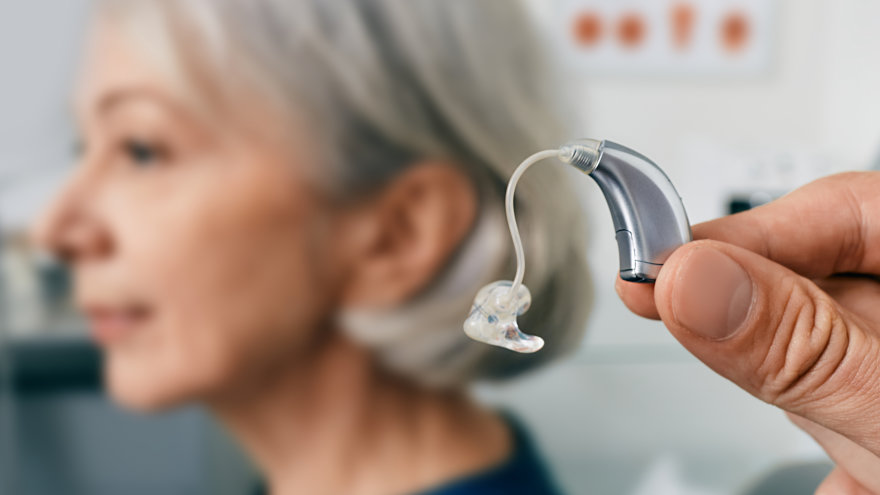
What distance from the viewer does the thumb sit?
230 millimetres

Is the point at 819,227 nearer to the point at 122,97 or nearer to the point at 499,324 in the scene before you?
the point at 499,324

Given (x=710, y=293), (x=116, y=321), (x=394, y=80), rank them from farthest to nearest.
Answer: (x=116, y=321) → (x=394, y=80) → (x=710, y=293)

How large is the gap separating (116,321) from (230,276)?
150 mm

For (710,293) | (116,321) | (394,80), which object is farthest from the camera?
(116,321)

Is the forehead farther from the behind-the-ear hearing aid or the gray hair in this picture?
the behind-the-ear hearing aid

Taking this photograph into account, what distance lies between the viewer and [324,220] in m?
0.66

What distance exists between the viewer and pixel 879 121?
2.20ft

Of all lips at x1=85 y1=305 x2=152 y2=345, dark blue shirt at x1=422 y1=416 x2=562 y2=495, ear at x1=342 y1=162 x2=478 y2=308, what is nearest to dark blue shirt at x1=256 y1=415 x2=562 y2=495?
dark blue shirt at x1=422 y1=416 x2=562 y2=495

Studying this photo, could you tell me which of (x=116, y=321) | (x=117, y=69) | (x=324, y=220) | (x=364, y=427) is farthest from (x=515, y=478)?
(x=117, y=69)

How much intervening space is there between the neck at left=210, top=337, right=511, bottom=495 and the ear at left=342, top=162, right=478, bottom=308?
2.9 inches

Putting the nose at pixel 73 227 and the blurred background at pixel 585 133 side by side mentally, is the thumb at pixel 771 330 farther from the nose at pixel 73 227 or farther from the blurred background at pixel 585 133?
the nose at pixel 73 227

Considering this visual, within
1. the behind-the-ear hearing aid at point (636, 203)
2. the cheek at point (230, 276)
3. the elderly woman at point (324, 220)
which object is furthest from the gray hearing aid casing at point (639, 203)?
the cheek at point (230, 276)

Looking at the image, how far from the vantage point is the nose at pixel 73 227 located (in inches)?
28.0

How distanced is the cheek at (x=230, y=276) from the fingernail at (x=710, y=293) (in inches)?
18.4
